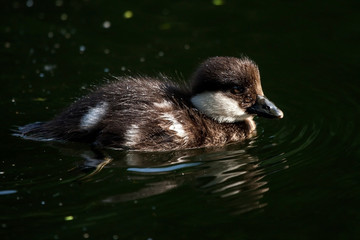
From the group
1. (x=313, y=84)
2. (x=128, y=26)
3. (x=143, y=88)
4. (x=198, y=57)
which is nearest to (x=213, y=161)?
(x=143, y=88)

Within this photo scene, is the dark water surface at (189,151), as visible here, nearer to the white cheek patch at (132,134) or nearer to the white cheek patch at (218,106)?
the white cheek patch at (132,134)

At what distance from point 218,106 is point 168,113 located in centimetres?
50

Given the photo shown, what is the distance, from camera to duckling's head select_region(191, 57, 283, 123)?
5926 mm

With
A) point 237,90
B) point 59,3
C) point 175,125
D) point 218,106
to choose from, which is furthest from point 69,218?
point 59,3

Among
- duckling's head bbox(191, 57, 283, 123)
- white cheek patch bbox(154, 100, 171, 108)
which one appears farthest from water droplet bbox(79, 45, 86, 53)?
white cheek patch bbox(154, 100, 171, 108)

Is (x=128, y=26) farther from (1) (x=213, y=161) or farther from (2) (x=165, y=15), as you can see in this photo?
(1) (x=213, y=161)

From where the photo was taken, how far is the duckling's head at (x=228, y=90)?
593cm

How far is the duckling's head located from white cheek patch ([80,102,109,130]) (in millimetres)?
799

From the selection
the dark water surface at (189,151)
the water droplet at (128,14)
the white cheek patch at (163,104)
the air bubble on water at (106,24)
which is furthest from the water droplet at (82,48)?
the white cheek patch at (163,104)

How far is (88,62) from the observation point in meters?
7.96

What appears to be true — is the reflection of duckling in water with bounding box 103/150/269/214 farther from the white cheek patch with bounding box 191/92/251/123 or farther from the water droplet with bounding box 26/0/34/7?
the water droplet with bounding box 26/0/34/7

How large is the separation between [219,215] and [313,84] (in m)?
3.15

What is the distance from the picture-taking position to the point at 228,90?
19.7ft

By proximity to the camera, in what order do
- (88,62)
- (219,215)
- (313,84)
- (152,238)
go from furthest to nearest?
(88,62), (313,84), (219,215), (152,238)
